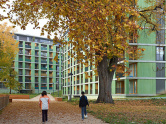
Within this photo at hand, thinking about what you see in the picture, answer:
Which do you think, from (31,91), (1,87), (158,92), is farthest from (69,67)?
(158,92)

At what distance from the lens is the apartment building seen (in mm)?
85000

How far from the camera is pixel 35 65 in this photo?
89.2 metres

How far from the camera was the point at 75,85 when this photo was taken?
6153 cm

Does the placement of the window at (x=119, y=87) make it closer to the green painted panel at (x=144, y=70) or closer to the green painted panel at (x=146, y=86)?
the green painted panel at (x=146, y=86)

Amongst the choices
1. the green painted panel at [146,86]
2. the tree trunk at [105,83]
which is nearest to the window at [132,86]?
the green painted panel at [146,86]

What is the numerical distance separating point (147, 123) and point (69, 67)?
187 ft

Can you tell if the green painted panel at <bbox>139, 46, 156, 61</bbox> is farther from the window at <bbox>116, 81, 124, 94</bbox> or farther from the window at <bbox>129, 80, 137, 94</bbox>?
the window at <bbox>116, 81, 124, 94</bbox>

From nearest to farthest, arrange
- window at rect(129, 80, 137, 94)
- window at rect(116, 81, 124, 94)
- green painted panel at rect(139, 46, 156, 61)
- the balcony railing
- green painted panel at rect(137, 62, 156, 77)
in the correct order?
green painted panel at rect(137, 62, 156, 77) → green painted panel at rect(139, 46, 156, 61) → window at rect(129, 80, 137, 94) → the balcony railing → window at rect(116, 81, 124, 94)

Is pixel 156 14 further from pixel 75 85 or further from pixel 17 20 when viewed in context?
pixel 75 85

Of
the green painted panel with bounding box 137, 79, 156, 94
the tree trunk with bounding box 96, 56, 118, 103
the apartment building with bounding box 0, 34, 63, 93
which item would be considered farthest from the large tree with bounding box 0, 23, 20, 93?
the apartment building with bounding box 0, 34, 63, 93

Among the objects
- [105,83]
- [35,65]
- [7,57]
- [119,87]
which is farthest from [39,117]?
[35,65]

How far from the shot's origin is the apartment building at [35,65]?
8500 cm

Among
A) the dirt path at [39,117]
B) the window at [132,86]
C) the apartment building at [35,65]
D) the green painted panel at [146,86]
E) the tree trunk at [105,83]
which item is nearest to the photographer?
the dirt path at [39,117]

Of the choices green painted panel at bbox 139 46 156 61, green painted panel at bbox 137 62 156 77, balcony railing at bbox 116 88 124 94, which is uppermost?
green painted panel at bbox 139 46 156 61
